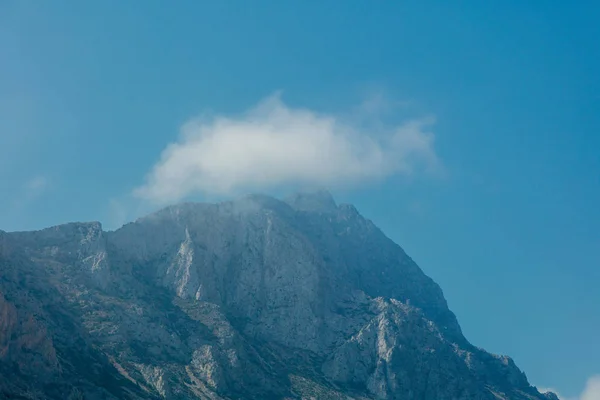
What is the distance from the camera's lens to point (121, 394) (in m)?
193

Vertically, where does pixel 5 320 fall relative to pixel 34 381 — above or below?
above

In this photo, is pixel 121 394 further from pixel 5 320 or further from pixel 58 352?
pixel 5 320

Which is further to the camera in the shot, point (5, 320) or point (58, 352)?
point (58, 352)

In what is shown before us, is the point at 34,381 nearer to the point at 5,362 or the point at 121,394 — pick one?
the point at 5,362

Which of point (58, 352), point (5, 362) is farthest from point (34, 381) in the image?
point (58, 352)

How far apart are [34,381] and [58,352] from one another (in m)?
28.6

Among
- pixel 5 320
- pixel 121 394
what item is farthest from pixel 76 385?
pixel 5 320

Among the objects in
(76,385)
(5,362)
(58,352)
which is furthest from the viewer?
(58,352)

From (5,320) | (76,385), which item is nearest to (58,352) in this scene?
(76,385)

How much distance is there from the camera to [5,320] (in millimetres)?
169750

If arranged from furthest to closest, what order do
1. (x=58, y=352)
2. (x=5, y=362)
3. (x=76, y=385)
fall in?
(x=58, y=352)
(x=76, y=385)
(x=5, y=362)

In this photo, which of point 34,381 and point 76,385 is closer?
point 34,381

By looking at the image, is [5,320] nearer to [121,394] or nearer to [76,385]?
[76,385]

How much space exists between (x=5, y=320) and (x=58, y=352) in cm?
3048
